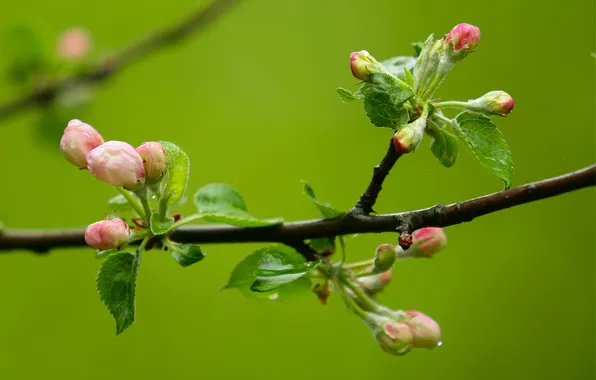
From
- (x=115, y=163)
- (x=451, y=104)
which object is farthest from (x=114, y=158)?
(x=451, y=104)

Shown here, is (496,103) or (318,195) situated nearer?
(496,103)

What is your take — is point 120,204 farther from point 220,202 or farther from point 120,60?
point 120,60

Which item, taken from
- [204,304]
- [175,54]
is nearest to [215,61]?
[175,54]

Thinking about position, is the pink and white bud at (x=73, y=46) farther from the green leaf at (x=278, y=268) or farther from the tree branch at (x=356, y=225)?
the green leaf at (x=278, y=268)

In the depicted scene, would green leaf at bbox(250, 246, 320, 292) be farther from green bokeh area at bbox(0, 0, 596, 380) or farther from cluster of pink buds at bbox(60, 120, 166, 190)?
green bokeh area at bbox(0, 0, 596, 380)

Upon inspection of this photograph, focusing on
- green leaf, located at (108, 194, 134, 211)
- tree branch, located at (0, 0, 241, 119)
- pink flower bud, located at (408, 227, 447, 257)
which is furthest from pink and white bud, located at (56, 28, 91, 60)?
pink flower bud, located at (408, 227, 447, 257)

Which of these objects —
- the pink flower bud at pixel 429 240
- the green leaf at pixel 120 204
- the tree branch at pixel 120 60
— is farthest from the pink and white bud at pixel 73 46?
the pink flower bud at pixel 429 240
